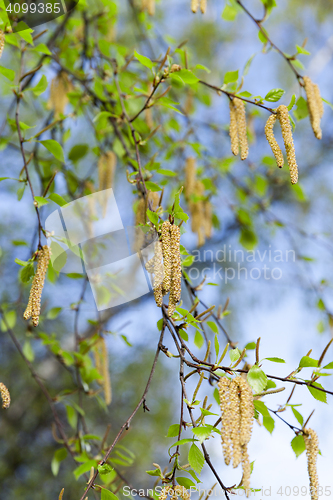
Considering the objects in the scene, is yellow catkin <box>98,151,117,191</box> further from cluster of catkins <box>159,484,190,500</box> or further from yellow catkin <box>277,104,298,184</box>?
cluster of catkins <box>159,484,190,500</box>

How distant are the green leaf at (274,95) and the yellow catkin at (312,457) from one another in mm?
385

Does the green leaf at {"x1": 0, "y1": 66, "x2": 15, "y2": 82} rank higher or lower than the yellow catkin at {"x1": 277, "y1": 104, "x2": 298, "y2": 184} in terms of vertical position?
higher

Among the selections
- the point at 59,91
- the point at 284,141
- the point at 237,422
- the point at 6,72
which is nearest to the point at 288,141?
the point at 284,141

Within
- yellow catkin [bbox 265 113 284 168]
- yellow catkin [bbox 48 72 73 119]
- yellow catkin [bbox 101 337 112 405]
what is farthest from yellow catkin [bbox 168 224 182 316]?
yellow catkin [bbox 48 72 73 119]

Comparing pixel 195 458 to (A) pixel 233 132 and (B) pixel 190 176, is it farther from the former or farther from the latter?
(B) pixel 190 176

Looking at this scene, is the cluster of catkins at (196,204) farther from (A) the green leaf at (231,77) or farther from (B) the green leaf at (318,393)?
(B) the green leaf at (318,393)

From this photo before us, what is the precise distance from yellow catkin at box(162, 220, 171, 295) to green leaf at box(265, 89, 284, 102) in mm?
221

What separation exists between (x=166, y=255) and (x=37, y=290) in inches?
6.1

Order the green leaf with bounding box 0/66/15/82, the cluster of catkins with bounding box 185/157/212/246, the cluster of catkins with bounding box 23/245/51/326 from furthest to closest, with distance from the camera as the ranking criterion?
1. the cluster of catkins with bounding box 185/157/212/246
2. the green leaf with bounding box 0/66/15/82
3. the cluster of catkins with bounding box 23/245/51/326

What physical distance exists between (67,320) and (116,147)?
39.3 inches

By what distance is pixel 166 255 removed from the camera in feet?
1.25

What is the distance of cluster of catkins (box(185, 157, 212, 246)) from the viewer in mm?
888

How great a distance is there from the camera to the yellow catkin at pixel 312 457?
1.25ft

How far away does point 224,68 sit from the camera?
1844 millimetres
